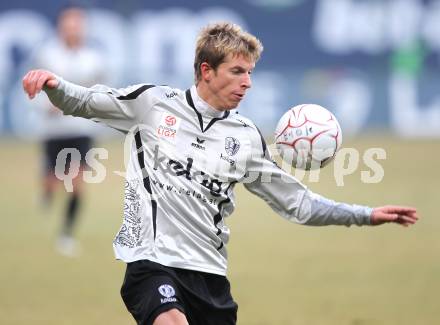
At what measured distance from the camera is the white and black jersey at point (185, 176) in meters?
5.77

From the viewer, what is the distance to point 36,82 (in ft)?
17.6

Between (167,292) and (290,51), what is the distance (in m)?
17.6

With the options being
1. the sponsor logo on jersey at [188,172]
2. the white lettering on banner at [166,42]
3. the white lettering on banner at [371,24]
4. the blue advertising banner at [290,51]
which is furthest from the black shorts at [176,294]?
the white lettering on banner at [371,24]

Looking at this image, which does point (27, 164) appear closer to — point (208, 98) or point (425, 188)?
point (425, 188)

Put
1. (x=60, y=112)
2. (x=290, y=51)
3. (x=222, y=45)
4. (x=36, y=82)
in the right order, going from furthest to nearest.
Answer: (x=290, y=51), (x=60, y=112), (x=222, y=45), (x=36, y=82)

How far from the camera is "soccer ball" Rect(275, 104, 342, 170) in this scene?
597 centimetres

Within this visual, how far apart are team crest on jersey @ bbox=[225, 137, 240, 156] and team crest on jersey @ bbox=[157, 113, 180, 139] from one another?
317mm

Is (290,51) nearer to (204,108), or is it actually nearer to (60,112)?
(60,112)

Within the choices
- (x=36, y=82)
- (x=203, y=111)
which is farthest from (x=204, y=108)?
(x=36, y=82)

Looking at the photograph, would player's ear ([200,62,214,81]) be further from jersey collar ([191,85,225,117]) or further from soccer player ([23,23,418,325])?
jersey collar ([191,85,225,117])

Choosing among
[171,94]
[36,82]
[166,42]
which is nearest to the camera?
[36,82]

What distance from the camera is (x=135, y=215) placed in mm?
5867

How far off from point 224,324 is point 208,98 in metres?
1.35

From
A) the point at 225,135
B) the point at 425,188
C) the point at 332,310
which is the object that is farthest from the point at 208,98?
the point at 425,188
